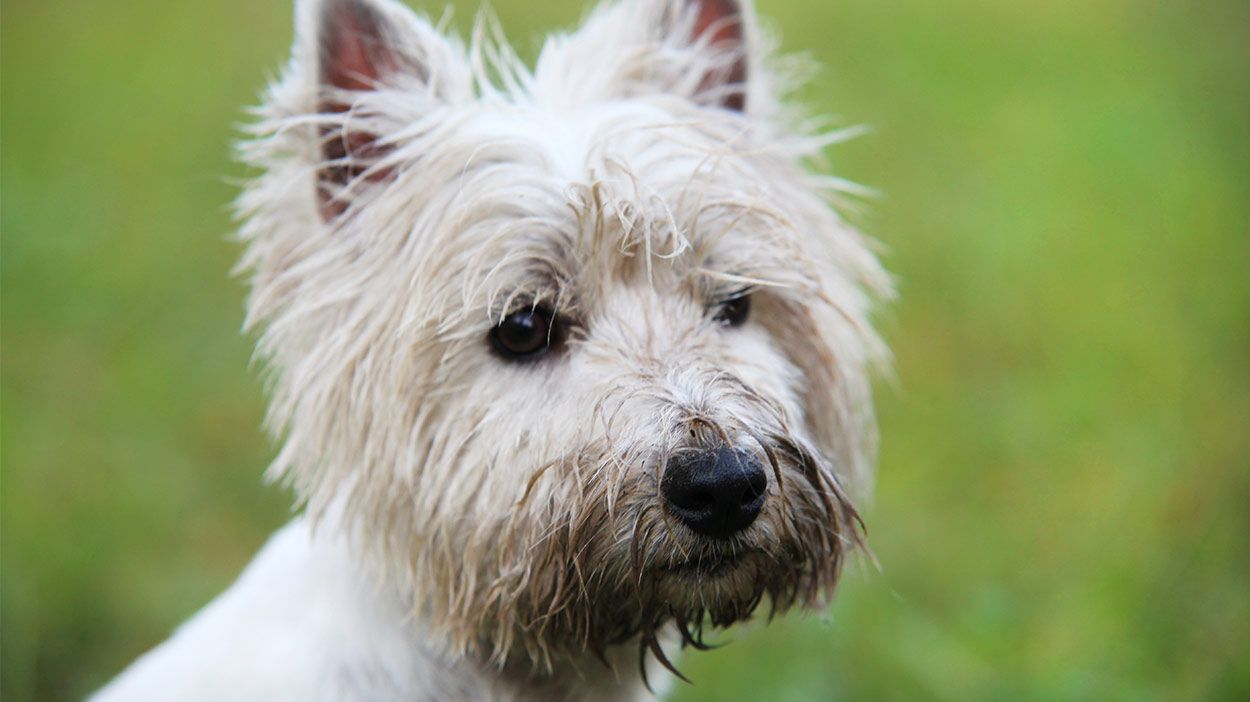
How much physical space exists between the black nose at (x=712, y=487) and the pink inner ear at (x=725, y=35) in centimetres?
125

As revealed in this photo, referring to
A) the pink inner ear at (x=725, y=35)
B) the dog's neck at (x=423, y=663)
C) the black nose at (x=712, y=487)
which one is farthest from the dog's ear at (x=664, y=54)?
the dog's neck at (x=423, y=663)

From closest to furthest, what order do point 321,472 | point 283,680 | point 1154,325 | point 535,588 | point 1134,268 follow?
point 535,588, point 283,680, point 321,472, point 1154,325, point 1134,268

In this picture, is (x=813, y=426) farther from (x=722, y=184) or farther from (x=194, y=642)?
(x=194, y=642)

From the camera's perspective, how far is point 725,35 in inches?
111

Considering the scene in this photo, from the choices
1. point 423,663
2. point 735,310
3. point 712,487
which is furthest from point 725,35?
point 423,663

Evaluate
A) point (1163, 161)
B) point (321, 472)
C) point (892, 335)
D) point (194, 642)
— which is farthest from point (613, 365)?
point (1163, 161)

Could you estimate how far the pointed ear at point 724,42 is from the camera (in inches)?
109

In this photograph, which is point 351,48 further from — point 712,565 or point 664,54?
point 712,565

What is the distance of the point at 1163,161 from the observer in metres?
7.94

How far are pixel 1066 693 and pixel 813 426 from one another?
1.78m

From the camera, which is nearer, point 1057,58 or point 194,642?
point 194,642

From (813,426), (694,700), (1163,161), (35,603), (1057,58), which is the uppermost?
(1057,58)

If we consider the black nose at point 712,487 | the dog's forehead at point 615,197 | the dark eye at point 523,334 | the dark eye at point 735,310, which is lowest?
the black nose at point 712,487

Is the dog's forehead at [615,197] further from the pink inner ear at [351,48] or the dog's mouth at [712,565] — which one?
the dog's mouth at [712,565]
